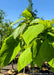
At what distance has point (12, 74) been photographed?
682 centimetres

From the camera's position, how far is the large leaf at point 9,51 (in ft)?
1.50

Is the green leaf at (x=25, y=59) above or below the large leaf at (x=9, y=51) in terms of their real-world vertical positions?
below

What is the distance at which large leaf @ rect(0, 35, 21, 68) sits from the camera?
0.46 metres

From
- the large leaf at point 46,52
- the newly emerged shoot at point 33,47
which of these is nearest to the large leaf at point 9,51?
the newly emerged shoot at point 33,47

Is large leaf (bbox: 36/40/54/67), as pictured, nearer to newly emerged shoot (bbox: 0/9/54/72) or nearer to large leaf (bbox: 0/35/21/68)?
newly emerged shoot (bbox: 0/9/54/72)

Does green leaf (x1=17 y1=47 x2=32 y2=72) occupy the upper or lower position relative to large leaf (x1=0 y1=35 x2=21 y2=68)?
lower

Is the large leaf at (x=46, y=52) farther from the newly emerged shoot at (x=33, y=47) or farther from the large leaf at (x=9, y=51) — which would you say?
the large leaf at (x=9, y=51)

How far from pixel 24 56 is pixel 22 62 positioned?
24 millimetres

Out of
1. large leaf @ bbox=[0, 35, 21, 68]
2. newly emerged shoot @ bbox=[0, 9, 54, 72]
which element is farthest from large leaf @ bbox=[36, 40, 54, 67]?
large leaf @ bbox=[0, 35, 21, 68]

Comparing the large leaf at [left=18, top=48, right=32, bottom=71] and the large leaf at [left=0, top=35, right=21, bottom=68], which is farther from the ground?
the large leaf at [left=0, top=35, right=21, bottom=68]

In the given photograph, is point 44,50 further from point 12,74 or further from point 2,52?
point 12,74

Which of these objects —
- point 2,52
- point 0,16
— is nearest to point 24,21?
point 2,52

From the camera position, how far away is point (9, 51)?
18.8 inches

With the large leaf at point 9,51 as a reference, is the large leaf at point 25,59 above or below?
below
